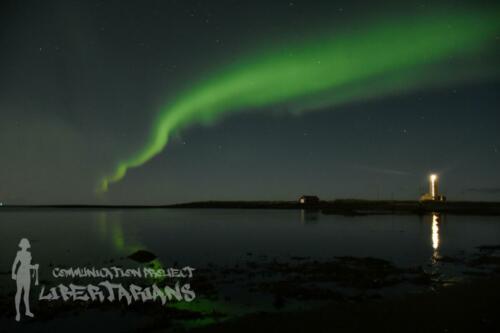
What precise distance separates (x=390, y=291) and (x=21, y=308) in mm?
20502

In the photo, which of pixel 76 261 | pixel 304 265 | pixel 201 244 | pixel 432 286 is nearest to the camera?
pixel 432 286

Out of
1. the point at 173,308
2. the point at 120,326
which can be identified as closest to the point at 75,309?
the point at 120,326

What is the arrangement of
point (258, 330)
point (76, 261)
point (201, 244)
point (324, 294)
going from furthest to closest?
point (201, 244)
point (76, 261)
point (324, 294)
point (258, 330)

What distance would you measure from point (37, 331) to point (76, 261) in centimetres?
2222

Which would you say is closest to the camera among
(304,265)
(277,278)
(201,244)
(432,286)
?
(432,286)

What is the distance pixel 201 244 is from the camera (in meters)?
51.1

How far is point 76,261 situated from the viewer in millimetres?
36875

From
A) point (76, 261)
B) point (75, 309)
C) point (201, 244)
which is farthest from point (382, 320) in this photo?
point (201, 244)

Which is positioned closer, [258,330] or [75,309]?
[258,330]

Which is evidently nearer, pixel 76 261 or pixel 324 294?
pixel 324 294

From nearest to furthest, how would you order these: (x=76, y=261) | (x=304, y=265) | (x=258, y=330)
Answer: (x=258, y=330), (x=304, y=265), (x=76, y=261)

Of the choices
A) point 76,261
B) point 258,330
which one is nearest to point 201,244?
point 76,261

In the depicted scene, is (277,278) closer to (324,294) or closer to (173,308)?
(324,294)

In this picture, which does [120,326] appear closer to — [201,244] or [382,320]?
[382,320]
